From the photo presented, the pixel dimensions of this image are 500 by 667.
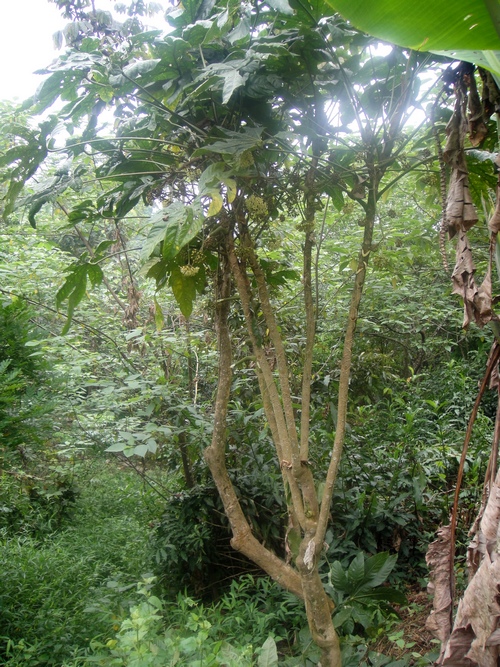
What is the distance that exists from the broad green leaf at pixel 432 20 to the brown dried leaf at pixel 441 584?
1.20 m

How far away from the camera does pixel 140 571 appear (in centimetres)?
311

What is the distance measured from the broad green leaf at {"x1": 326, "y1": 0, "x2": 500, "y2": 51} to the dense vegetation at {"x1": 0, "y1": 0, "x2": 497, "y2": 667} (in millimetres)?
313

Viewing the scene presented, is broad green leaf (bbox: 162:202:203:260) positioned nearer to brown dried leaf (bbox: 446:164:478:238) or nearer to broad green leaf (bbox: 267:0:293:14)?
broad green leaf (bbox: 267:0:293:14)

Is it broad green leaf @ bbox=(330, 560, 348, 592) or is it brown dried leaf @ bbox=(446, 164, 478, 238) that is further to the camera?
broad green leaf @ bbox=(330, 560, 348, 592)

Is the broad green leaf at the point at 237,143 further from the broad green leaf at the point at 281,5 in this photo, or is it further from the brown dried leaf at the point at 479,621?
the brown dried leaf at the point at 479,621

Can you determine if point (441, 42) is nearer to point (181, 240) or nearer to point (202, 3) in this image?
point (181, 240)

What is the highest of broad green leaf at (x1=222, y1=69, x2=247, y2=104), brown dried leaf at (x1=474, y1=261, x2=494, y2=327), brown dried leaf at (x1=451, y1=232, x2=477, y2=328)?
broad green leaf at (x1=222, y1=69, x2=247, y2=104)

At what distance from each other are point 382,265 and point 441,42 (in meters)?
0.82

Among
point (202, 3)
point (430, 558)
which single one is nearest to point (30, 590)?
point (430, 558)

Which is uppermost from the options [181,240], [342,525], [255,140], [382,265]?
[255,140]

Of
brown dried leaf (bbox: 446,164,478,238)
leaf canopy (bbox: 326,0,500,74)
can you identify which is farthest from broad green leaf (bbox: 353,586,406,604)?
leaf canopy (bbox: 326,0,500,74)

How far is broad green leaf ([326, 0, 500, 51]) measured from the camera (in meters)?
0.95

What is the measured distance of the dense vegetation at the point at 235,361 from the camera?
1.50 m

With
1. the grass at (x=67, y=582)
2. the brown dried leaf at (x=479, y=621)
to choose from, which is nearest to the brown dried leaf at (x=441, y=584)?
the brown dried leaf at (x=479, y=621)
